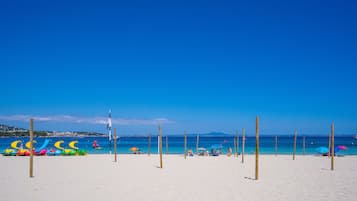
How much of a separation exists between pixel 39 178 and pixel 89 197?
4724 mm

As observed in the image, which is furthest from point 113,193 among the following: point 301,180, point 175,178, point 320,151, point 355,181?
point 320,151

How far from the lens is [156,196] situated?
29.5 ft

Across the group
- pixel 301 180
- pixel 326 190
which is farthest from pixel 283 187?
pixel 301 180

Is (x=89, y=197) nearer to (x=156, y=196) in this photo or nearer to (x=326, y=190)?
(x=156, y=196)

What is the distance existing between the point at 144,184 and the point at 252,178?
438 cm

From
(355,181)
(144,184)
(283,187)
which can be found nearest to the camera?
(283,187)

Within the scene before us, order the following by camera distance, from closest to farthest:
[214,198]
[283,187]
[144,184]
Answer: [214,198] < [283,187] < [144,184]

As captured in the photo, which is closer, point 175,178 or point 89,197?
point 89,197

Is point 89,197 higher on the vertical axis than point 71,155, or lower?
higher

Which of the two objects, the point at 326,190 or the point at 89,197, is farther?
the point at 326,190

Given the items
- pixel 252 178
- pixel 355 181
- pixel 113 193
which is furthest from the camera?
pixel 252 178

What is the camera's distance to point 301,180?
12.3 meters

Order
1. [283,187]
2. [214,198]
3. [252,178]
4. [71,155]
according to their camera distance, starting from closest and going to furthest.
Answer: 1. [214,198]
2. [283,187]
3. [252,178]
4. [71,155]

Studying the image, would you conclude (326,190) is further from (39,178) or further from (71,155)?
(71,155)
